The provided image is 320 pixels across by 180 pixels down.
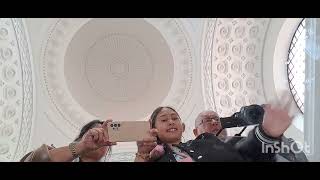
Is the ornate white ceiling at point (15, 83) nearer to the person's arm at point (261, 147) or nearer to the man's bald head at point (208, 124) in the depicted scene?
the man's bald head at point (208, 124)

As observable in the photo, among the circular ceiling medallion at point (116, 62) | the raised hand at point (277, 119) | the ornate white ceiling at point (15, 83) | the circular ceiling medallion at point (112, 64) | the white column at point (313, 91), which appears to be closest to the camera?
the raised hand at point (277, 119)

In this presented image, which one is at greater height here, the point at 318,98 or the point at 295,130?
the point at 318,98

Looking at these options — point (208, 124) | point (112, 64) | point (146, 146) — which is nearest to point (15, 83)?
point (112, 64)

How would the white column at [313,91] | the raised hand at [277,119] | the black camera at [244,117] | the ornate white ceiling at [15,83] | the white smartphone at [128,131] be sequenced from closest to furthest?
the raised hand at [277,119] < the white column at [313,91] < the white smartphone at [128,131] < the black camera at [244,117] < the ornate white ceiling at [15,83]

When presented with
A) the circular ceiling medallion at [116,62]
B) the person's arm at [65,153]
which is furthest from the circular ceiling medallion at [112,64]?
the person's arm at [65,153]

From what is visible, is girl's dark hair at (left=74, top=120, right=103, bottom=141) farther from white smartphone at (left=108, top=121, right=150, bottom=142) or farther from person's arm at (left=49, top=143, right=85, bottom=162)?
white smartphone at (left=108, top=121, right=150, bottom=142)

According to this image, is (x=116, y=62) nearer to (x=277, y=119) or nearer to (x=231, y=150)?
(x=231, y=150)

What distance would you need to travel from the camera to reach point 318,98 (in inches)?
175

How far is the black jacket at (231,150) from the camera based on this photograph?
4.24 metres

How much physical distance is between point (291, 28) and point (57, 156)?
302cm

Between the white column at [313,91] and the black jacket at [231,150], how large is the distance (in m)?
0.40
